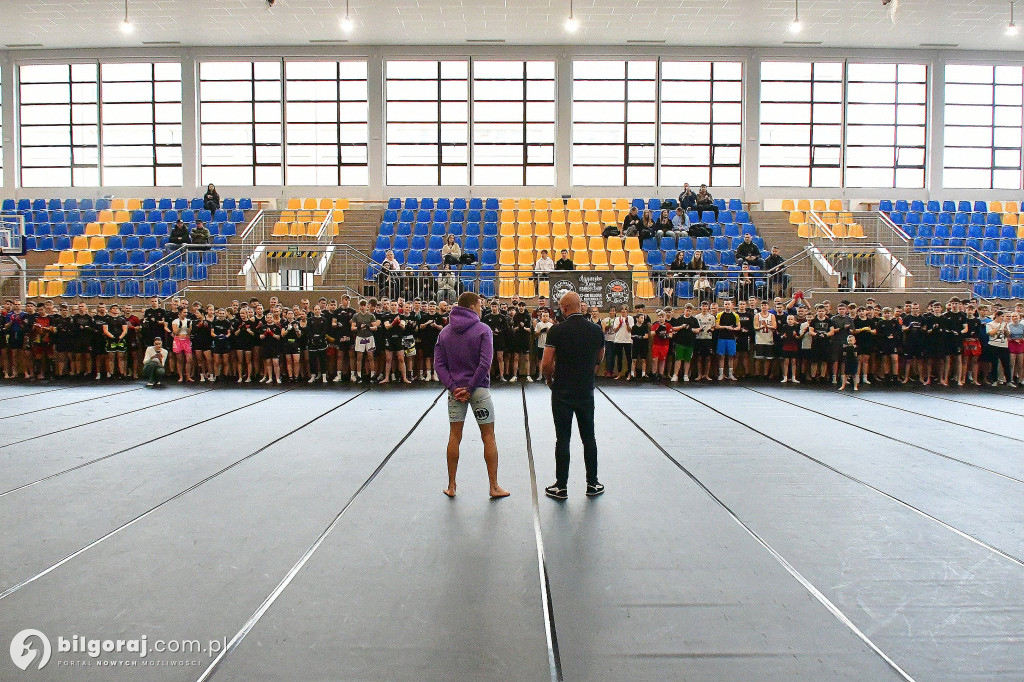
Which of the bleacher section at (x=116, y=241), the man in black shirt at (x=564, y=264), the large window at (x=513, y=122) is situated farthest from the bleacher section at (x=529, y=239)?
the bleacher section at (x=116, y=241)

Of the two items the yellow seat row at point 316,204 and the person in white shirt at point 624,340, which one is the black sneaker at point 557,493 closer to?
the person in white shirt at point 624,340

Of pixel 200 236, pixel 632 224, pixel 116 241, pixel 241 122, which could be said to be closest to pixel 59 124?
pixel 241 122

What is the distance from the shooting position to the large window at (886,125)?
29281 millimetres

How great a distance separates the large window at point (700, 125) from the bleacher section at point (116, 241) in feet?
54.1

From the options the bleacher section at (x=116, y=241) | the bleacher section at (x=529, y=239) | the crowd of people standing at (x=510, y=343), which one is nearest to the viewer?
the crowd of people standing at (x=510, y=343)

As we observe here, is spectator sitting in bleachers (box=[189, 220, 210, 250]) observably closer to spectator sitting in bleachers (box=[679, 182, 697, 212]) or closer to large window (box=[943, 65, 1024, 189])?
spectator sitting in bleachers (box=[679, 182, 697, 212])

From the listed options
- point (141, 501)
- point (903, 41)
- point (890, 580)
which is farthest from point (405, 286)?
point (903, 41)

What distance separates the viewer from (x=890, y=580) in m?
4.65

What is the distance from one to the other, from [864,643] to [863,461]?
488 centimetres

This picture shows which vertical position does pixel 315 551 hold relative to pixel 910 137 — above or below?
below

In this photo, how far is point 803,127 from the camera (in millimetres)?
29375

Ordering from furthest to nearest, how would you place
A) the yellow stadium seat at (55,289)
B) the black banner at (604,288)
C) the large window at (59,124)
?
the large window at (59,124), the yellow stadium seat at (55,289), the black banner at (604,288)

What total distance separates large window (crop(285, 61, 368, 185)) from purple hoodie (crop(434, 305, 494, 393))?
24.2 metres

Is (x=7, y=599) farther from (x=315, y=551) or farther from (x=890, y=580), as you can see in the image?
(x=890, y=580)
